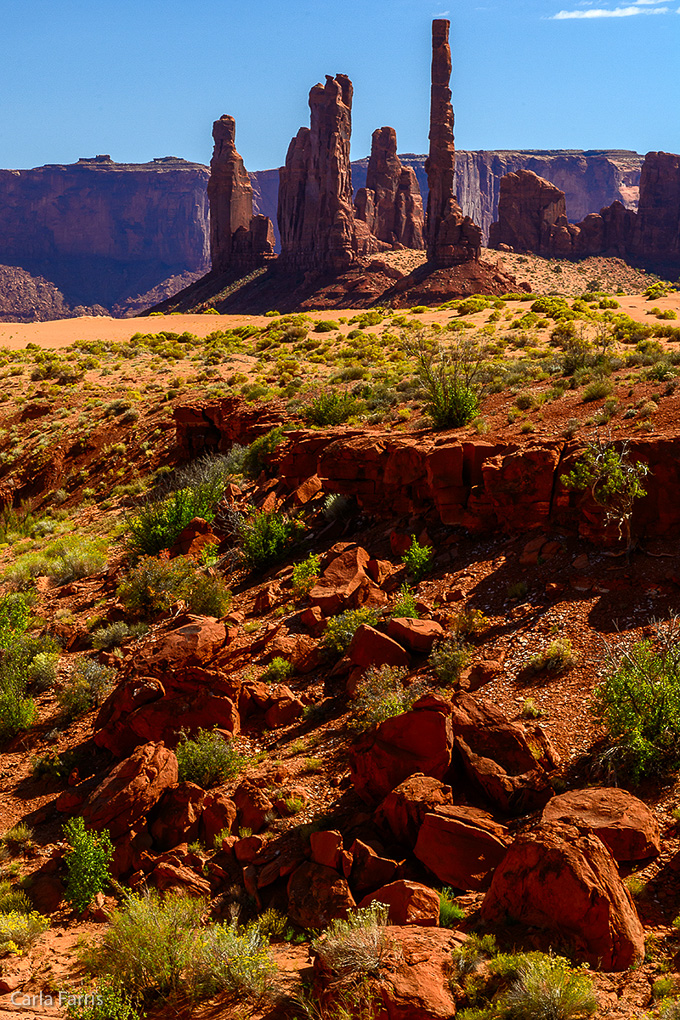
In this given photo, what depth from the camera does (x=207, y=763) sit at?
26.9 feet

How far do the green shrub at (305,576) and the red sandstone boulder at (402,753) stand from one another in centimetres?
442

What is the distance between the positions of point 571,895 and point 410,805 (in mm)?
1729

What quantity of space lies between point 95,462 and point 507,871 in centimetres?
1967

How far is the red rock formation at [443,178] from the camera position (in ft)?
228

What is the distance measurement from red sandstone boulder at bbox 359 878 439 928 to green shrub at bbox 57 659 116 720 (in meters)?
5.92

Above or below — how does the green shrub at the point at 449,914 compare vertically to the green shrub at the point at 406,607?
below

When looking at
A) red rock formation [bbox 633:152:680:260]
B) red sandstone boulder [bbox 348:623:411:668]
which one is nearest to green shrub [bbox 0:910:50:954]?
red sandstone boulder [bbox 348:623:411:668]

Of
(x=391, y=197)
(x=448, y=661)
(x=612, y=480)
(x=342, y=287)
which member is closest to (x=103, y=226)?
(x=391, y=197)

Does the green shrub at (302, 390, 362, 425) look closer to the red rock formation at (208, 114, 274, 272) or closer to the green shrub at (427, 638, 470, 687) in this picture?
the green shrub at (427, 638, 470, 687)

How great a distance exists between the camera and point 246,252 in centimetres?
9312

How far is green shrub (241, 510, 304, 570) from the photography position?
523 inches

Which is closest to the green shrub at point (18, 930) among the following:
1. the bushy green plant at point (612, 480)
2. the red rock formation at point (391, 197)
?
the bushy green plant at point (612, 480)

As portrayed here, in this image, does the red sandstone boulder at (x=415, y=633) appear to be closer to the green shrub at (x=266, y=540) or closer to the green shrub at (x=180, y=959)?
the green shrub at (x=180, y=959)

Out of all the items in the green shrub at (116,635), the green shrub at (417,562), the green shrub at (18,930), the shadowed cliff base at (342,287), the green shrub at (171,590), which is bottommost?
the green shrub at (18,930)
